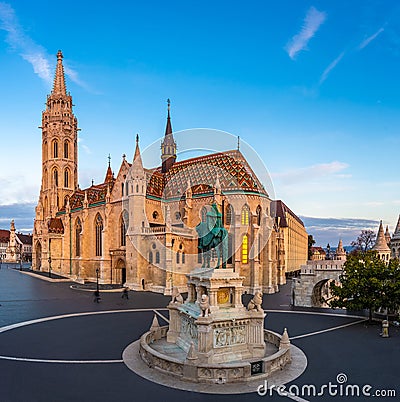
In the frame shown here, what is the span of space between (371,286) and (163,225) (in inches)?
998

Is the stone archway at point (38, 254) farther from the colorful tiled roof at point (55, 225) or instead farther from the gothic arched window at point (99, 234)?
the gothic arched window at point (99, 234)

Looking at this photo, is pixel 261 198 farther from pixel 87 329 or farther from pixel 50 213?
pixel 50 213

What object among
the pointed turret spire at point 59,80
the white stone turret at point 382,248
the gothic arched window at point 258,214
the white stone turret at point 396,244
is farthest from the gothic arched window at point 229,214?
the pointed turret spire at point 59,80

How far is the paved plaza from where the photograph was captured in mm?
11898

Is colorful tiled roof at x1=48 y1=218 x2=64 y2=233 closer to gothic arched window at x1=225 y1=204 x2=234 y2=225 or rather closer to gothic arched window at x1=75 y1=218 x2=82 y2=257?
gothic arched window at x1=75 y1=218 x2=82 y2=257

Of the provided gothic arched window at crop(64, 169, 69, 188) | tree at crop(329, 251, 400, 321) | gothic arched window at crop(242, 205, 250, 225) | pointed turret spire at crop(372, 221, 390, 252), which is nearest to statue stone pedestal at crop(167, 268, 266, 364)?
tree at crop(329, 251, 400, 321)

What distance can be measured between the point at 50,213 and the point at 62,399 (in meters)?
55.5

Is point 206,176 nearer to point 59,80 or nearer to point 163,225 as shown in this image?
point 163,225

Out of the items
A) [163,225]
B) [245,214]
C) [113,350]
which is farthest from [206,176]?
[113,350]

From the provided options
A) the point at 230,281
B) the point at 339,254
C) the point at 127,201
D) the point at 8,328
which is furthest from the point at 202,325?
the point at 339,254

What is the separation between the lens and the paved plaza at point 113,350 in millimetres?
11898

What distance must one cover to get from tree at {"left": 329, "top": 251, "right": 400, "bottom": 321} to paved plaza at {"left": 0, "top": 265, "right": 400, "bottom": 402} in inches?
54.9

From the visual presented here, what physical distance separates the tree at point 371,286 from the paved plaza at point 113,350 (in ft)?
4.57

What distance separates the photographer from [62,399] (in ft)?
37.0
